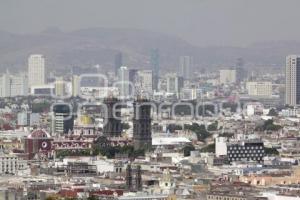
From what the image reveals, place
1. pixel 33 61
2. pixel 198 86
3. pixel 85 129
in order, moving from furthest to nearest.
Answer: pixel 33 61 → pixel 198 86 → pixel 85 129

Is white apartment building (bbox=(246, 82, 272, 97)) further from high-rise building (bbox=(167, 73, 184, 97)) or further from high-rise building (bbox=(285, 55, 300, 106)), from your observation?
high-rise building (bbox=(285, 55, 300, 106))

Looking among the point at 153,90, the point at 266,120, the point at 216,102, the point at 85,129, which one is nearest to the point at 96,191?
the point at 85,129

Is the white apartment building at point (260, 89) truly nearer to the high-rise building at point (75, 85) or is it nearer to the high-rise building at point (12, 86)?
the high-rise building at point (75, 85)

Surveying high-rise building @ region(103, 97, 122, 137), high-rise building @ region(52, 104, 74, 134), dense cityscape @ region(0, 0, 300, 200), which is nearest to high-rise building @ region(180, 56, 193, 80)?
dense cityscape @ region(0, 0, 300, 200)

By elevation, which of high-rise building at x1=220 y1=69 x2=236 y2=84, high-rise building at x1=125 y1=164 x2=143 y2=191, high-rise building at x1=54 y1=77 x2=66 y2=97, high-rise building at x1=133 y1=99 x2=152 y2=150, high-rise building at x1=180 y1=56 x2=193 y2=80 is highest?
high-rise building at x1=180 y1=56 x2=193 y2=80

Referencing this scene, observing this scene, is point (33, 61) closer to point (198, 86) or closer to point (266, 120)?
point (198, 86)
